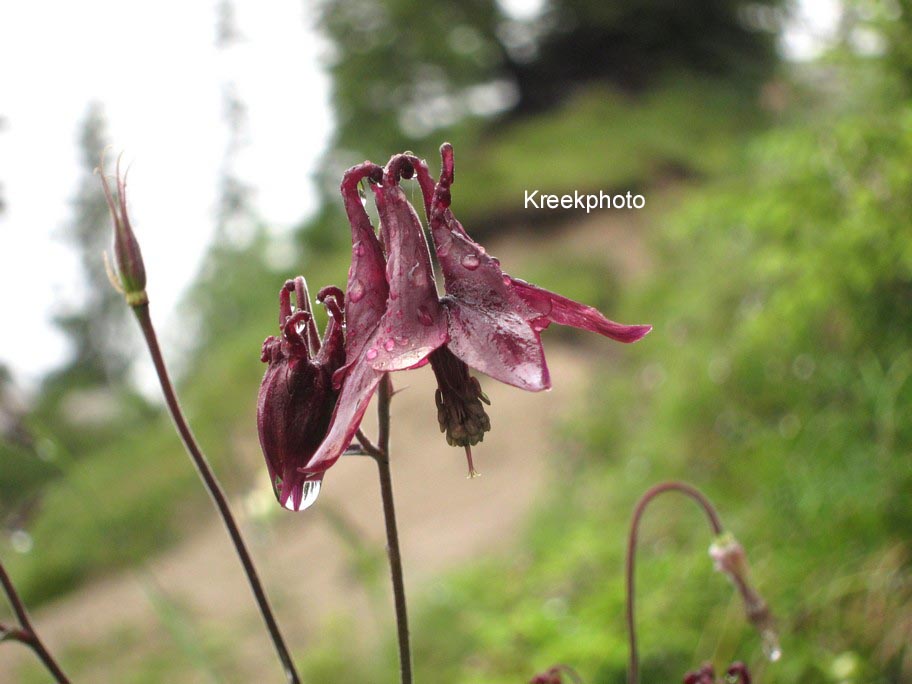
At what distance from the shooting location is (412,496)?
762 centimetres

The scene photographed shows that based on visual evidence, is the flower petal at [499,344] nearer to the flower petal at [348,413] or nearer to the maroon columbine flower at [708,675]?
the flower petal at [348,413]

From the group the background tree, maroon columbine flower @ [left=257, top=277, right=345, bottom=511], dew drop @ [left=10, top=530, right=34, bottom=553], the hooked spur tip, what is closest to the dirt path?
dew drop @ [left=10, top=530, right=34, bottom=553]

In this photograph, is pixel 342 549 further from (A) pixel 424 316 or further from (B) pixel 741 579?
(A) pixel 424 316

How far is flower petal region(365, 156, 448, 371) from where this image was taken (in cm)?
69

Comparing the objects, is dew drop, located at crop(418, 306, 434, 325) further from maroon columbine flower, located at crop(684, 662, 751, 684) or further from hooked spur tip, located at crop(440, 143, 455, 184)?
maroon columbine flower, located at crop(684, 662, 751, 684)

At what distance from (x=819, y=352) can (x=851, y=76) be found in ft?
3.91

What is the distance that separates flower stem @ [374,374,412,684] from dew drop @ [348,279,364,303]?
84 millimetres

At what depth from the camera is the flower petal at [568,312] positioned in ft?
2.52

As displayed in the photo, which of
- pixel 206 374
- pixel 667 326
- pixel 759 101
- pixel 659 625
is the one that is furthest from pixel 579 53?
→ pixel 659 625

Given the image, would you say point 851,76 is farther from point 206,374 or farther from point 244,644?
point 206,374

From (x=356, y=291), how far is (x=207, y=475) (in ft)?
0.81

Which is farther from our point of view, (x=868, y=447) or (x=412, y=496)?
(x=412, y=496)

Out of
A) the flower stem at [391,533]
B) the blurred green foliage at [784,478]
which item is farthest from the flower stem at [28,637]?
the blurred green foliage at [784,478]

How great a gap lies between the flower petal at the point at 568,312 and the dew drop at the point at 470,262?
38 millimetres
